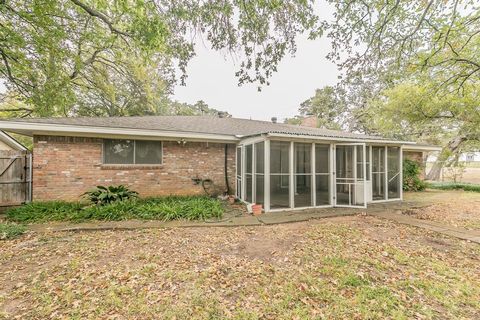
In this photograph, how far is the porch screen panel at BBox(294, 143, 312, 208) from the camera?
675cm

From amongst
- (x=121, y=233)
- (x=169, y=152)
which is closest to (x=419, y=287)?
(x=121, y=233)

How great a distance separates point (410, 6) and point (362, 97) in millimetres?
20347

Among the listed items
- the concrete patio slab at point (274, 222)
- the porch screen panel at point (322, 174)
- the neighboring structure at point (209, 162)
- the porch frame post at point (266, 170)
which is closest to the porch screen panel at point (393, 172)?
the neighboring structure at point (209, 162)

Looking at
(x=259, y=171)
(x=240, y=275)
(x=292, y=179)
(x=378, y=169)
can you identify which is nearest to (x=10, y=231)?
(x=240, y=275)

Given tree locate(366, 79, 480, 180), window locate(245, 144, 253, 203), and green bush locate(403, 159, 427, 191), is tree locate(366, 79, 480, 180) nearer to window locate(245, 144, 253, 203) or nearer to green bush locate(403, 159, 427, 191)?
green bush locate(403, 159, 427, 191)

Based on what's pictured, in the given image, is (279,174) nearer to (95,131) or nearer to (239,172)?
(239,172)

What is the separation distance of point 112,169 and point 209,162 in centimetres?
339

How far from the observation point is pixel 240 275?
311 cm

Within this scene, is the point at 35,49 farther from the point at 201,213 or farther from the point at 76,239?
the point at 201,213

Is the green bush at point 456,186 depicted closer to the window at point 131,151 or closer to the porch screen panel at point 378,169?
the porch screen panel at point 378,169

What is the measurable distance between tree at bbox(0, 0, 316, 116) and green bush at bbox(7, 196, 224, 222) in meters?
3.56

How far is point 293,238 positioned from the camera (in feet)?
14.8

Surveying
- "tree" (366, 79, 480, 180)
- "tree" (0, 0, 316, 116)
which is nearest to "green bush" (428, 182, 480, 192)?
"tree" (366, 79, 480, 180)

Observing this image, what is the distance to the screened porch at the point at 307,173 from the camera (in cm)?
651
